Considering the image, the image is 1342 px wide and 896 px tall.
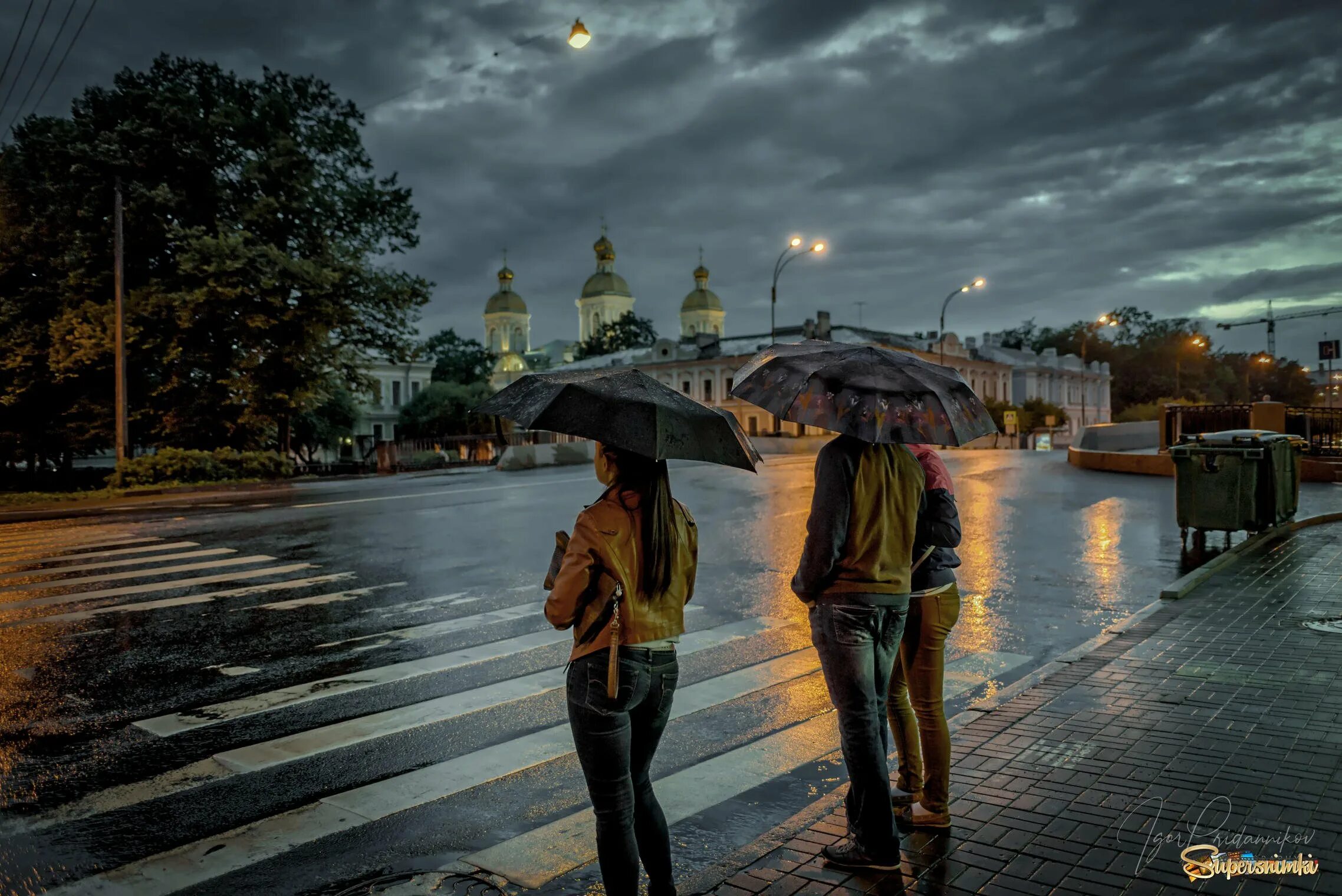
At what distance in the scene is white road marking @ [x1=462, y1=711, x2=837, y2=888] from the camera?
3.93 metres

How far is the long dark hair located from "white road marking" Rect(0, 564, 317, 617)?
805 centimetres

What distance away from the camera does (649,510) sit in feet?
10.1

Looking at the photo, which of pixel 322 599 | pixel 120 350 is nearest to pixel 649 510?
pixel 322 599

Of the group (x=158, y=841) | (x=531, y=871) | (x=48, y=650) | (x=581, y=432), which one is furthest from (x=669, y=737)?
(x=48, y=650)

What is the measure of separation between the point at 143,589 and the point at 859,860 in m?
9.27

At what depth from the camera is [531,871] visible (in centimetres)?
385

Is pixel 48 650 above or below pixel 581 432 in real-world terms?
below

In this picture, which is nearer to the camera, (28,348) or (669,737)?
(669,737)

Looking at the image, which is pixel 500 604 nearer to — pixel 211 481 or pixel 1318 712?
pixel 1318 712

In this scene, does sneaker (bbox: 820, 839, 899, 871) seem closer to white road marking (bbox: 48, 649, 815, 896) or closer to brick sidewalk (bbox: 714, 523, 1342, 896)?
brick sidewalk (bbox: 714, 523, 1342, 896)

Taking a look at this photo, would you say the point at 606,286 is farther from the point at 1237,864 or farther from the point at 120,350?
the point at 1237,864

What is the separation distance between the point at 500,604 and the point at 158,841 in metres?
5.32

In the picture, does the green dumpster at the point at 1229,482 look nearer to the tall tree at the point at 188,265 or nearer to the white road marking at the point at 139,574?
the white road marking at the point at 139,574

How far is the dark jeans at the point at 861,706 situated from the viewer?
364cm
